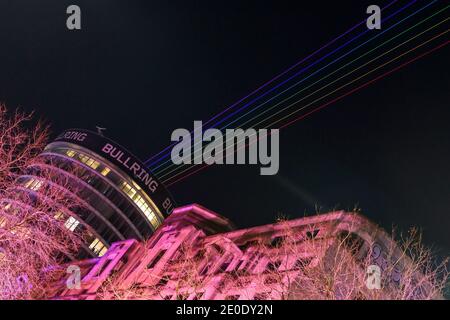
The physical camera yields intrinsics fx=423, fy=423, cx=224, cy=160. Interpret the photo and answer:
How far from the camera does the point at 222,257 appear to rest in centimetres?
2803

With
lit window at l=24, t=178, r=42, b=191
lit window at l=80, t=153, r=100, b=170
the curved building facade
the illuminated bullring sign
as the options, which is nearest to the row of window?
the curved building facade

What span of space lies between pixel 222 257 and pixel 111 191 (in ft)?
126

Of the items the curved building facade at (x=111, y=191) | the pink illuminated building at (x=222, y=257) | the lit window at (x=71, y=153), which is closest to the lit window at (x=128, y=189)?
the curved building facade at (x=111, y=191)

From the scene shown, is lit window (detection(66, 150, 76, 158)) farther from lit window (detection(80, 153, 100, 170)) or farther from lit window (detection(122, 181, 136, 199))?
lit window (detection(122, 181, 136, 199))

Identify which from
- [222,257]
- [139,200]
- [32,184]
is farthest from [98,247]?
[222,257]

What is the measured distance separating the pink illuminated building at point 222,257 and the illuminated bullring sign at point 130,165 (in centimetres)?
2601

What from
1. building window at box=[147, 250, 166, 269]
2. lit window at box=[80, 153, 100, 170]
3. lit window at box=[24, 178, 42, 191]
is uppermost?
lit window at box=[80, 153, 100, 170]

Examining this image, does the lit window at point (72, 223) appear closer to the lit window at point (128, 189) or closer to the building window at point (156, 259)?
the lit window at point (128, 189)

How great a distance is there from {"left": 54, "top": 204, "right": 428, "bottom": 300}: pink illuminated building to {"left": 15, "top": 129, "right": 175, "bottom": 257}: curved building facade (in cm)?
2595

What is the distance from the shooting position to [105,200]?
62281 millimetres

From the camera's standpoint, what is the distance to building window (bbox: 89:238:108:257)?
6003 centimetres
